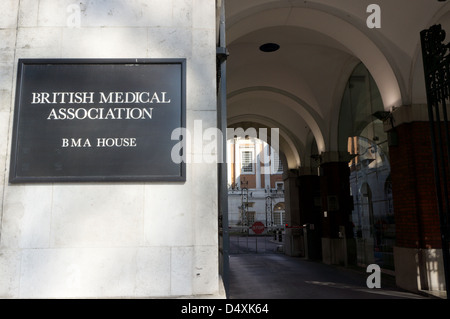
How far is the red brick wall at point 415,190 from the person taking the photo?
27.0 ft

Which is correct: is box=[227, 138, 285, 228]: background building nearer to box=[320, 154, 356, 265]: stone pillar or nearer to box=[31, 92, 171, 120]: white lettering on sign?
box=[320, 154, 356, 265]: stone pillar

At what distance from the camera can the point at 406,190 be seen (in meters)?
8.66

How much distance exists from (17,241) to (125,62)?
165 cm

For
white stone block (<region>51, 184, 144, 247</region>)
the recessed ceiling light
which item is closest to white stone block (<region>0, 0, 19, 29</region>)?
white stone block (<region>51, 184, 144, 247</region>)

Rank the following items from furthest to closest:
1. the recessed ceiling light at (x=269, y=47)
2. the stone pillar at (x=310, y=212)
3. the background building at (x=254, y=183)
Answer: the background building at (x=254, y=183) → the stone pillar at (x=310, y=212) → the recessed ceiling light at (x=269, y=47)

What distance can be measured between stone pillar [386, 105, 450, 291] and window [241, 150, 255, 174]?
42.3m

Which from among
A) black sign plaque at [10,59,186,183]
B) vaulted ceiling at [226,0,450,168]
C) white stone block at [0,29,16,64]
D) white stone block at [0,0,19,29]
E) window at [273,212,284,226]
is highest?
vaulted ceiling at [226,0,450,168]

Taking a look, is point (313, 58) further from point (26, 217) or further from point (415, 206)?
point (26, 217)

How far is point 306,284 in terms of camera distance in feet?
31.3

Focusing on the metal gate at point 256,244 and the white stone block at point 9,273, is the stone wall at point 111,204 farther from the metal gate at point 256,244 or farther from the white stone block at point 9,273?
the metal gate at point 256,244

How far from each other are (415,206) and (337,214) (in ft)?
18.2

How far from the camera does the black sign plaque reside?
2975 millimetres

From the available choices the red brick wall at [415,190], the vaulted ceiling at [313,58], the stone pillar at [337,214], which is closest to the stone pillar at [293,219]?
the vaulted ceiling at [313,58]

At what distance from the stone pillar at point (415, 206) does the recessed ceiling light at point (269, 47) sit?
15.5ft
